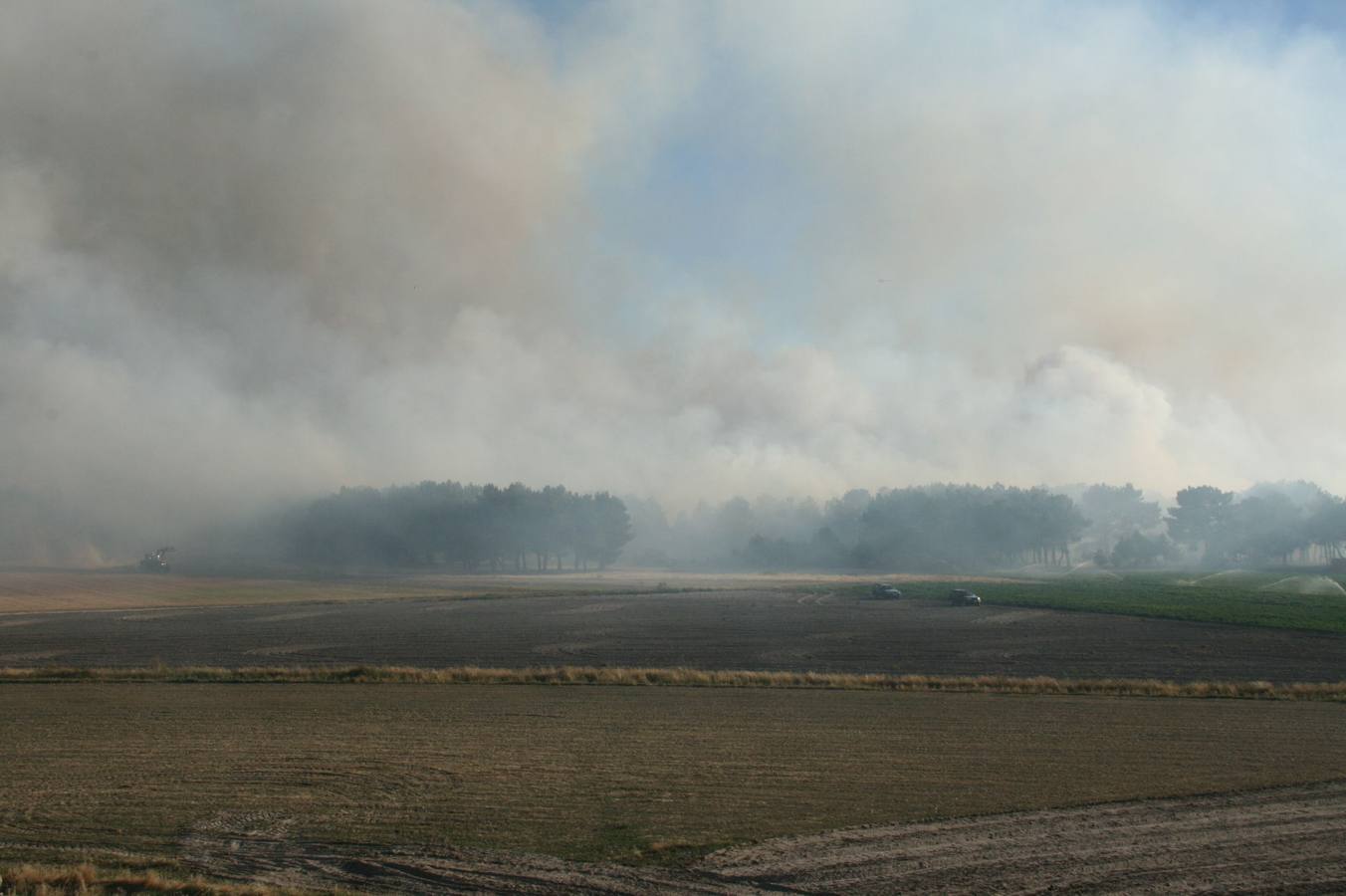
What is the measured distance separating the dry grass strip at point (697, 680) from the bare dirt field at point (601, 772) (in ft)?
8.36

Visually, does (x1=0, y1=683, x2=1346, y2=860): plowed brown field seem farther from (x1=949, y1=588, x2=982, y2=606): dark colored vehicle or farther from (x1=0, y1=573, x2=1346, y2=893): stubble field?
→ (x1=949, y1=588, x2=982, y2=606): dark colored vehicle

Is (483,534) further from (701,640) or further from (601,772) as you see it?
(601,772)

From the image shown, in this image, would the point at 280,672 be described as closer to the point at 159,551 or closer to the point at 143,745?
the point at 143,745

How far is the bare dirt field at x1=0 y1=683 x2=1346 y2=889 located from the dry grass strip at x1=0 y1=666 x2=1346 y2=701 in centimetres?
255

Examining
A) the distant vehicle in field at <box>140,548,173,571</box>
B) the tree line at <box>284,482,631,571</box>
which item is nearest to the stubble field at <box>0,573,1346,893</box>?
the distant vehicle in field at <box>140,548,173,571</box>

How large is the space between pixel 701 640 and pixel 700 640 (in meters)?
0.06

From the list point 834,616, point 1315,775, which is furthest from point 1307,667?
point 834,616

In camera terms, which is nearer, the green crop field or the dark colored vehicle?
the green crop field

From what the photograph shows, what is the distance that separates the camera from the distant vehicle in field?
15186cm

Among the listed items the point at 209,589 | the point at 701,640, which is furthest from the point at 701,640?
the point at 209,589

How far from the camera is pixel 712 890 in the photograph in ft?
42.1

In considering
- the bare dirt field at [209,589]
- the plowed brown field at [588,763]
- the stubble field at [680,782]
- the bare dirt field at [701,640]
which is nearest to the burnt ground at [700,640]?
the bare dirt field at [701,640]

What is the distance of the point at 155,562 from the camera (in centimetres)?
15388

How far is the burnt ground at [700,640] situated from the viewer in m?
43.2
